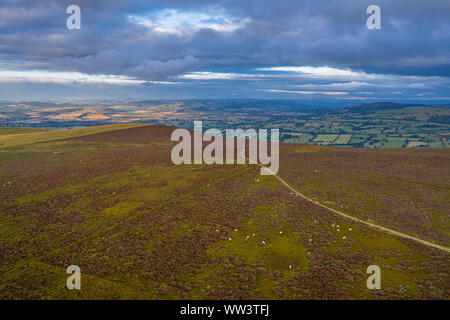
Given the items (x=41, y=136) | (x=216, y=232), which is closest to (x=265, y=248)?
(x=216, y=232)

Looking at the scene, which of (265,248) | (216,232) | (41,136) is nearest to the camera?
(265,248)

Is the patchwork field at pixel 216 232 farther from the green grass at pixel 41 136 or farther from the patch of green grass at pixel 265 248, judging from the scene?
the green grass at pixel 41 136

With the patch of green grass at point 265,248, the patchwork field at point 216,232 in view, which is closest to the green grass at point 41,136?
the patchwork field at point 216,232

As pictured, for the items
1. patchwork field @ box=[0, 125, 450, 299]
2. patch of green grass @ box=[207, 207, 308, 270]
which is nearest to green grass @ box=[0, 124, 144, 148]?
patchwork field @ box=[0, 125, 450, 299]

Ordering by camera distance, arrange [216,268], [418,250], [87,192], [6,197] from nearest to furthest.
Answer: [216,268] → [418,250] → [6,197] → [87,192]

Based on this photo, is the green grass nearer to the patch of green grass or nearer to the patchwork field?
the patchwork field

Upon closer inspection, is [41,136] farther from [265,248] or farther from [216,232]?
[265,248]

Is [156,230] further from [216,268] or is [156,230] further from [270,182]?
[270,182]
